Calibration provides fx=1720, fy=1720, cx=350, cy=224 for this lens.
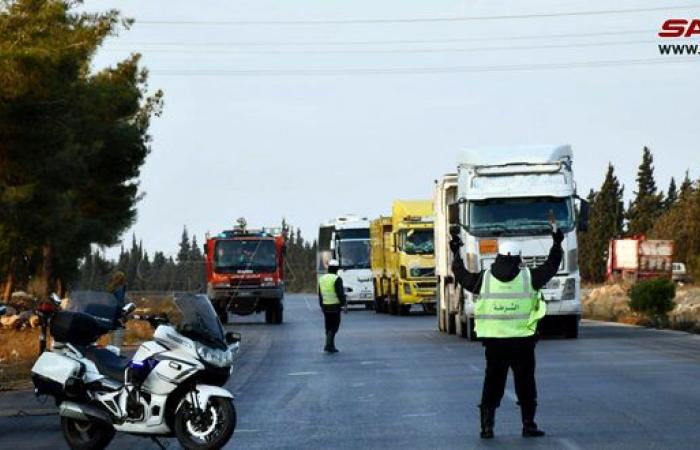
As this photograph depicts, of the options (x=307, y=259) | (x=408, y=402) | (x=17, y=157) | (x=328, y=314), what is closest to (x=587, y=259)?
(x=307, y=259)

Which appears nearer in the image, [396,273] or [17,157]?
[17,157]

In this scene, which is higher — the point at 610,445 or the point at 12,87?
the point at 12,87

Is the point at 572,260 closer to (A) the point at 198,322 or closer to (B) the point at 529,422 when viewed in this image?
(B) the point at 529,422

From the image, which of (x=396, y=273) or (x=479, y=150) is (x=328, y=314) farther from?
(x=396, y=273)

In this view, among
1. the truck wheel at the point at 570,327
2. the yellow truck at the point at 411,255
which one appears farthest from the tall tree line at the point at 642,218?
the truck wheel at the point at 570,327

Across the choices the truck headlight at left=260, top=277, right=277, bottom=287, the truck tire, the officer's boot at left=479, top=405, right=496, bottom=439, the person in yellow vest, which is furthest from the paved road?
the truck headlight at left=260, top=277, right=277, bottom=287

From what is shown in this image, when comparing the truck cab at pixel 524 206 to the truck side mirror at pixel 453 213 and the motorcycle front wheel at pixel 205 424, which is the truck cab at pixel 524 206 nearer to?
the truck side mirror at pixel 453 213

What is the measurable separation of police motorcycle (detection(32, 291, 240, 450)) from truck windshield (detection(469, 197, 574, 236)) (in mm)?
19143

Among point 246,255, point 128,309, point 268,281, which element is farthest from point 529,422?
point 246,255

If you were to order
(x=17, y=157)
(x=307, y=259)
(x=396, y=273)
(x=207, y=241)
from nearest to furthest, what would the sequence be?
1. (x=17, y=157)
2. (x=207, y=241)
3. (x=396, y=273)
4. (x=307, y=259)

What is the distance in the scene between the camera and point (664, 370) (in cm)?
2448

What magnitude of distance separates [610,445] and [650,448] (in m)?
0.45

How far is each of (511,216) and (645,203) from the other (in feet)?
376

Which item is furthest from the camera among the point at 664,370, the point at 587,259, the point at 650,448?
the point at 587,259
